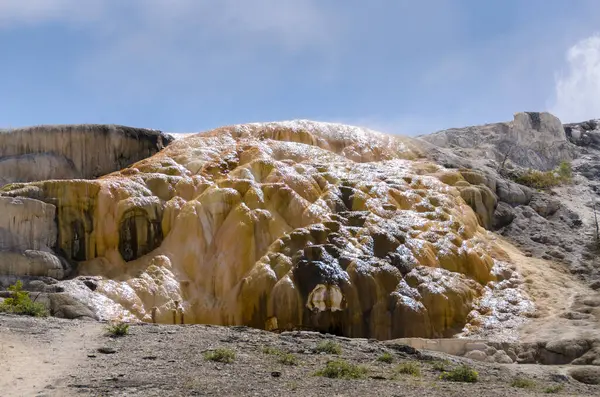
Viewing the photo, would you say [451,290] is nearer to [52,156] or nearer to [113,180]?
[113,180]

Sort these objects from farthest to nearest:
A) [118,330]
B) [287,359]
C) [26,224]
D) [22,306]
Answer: [26,224] < [22,306] < [118,330] < [287,359]

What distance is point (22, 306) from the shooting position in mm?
18719

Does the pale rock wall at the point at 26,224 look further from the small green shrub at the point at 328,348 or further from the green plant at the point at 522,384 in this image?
the green plant at the point at 522,384

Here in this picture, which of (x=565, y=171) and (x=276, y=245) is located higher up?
(x=565, y=171)

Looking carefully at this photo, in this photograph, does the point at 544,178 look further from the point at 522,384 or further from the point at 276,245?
the point at 522,384

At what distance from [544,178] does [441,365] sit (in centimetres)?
2149

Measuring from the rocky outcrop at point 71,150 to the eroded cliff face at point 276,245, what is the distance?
7.21ft

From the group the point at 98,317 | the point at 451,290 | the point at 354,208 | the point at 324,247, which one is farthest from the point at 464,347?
the point at 98,317

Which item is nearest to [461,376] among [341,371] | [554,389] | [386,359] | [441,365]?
[441,365]

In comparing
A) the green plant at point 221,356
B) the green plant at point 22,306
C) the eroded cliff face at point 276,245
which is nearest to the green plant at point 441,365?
the green plant at point 221,356

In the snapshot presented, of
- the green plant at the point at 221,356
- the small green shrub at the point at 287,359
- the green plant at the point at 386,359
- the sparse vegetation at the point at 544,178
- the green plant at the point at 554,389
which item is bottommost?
the green plant at the point at 554,389

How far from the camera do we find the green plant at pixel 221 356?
14516 millimetres

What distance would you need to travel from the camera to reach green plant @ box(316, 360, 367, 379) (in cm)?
1402

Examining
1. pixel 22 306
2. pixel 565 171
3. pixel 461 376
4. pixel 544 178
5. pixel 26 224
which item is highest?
pixel 565 171
